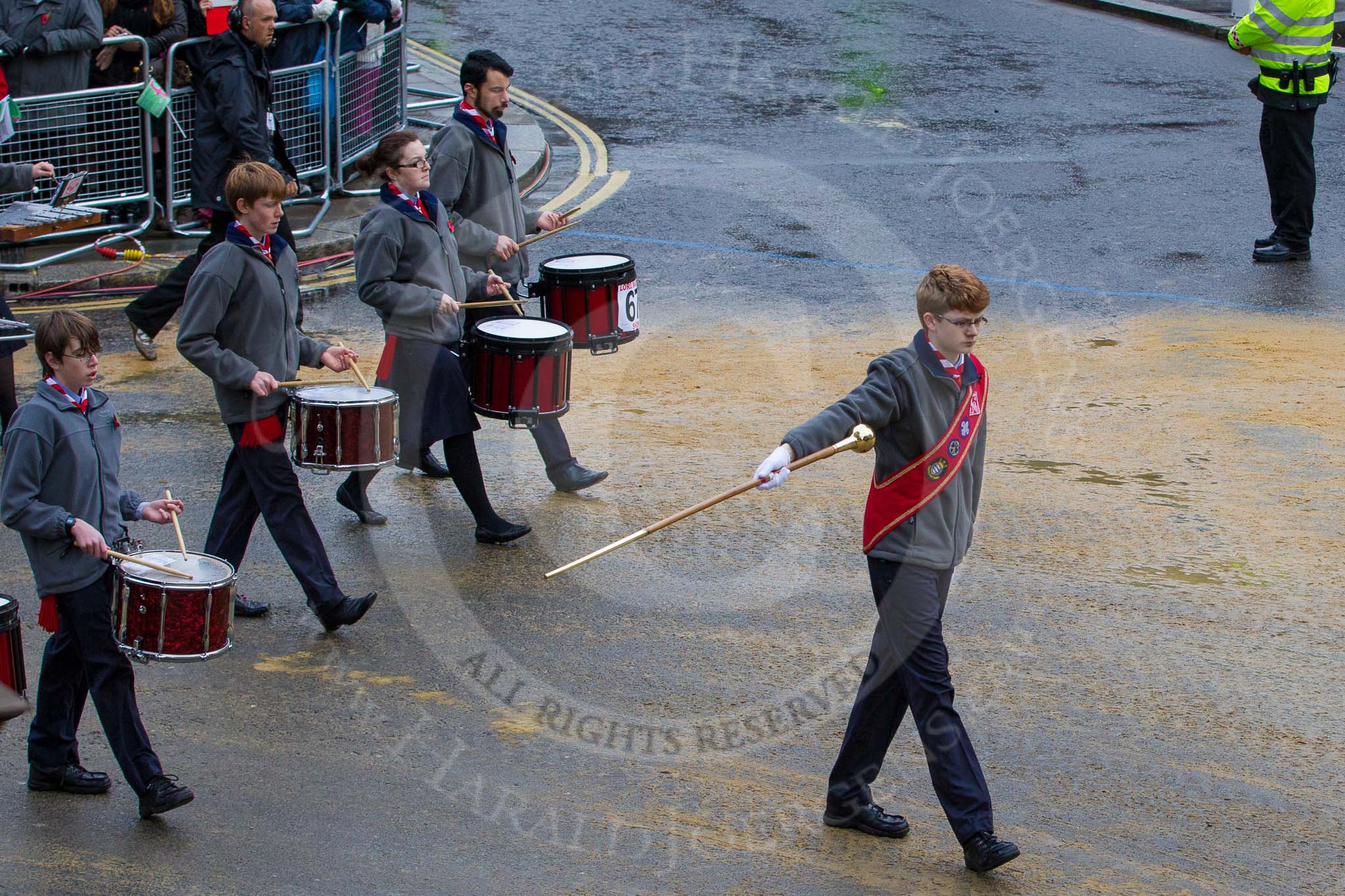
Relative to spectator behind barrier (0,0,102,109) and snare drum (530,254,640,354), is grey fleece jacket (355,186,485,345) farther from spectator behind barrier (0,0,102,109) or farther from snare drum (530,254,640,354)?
spectator behind barrier (0,0,102,109)

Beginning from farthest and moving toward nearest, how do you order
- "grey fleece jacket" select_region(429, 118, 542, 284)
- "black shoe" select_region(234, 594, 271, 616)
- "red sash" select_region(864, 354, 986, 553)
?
1. "grey fleece jacket" select_region(429, 118, 542, 284)
2. "black shoe" select_region(234, 594, 271, 616)
3. "red sash" select_region(864, 354, 986, 553)

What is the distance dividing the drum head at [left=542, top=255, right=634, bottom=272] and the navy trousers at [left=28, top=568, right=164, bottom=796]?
3188 mm

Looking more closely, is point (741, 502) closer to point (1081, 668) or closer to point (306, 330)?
point (1081, 668)

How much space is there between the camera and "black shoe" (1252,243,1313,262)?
11.5 m

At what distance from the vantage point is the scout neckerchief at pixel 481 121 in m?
7.79

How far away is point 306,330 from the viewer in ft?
33.8

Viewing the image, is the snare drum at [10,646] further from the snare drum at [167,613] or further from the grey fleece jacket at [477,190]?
the grey fleece jacket at [477,190]

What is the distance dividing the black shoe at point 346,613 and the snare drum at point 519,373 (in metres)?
1.20

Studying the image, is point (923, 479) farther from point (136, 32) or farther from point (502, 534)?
point (136, 32)

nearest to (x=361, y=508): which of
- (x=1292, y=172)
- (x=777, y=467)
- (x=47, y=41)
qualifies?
(x=777, y=467)

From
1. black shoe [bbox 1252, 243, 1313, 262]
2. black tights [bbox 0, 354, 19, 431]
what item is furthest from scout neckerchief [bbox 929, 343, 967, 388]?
black shoe [bbox 1252, 243, 1313, 262]

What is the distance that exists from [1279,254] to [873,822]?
7860 millimetres

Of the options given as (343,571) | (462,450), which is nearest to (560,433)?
(462,450)

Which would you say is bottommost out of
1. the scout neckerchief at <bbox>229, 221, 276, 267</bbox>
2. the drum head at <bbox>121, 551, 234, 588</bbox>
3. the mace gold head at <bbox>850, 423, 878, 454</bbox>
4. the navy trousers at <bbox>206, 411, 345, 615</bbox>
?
the navy trousers at <bbox>206, 411, 345, 615</bbox>
